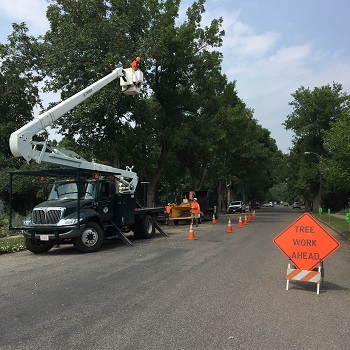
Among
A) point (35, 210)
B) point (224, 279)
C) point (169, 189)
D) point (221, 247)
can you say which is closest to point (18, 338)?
point (224, 279)

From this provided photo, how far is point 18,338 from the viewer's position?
4750mm

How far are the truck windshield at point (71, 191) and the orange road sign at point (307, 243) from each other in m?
7.61

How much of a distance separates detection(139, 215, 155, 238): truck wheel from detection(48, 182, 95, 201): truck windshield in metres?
3.38

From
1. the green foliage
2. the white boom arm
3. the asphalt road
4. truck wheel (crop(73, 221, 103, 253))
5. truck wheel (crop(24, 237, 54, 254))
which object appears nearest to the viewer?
the asphalt road

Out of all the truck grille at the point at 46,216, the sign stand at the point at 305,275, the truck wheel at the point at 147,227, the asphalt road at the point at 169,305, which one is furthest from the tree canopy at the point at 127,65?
the sign stand at the point at 305,275

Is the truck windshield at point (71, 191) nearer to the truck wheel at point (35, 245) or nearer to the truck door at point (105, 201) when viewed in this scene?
the truck door at point (105, 201)

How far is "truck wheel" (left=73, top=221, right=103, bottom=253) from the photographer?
12081 mm

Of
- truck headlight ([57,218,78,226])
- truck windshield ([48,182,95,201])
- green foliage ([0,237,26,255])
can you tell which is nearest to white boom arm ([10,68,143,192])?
truck windshield ([48,182,95,201])

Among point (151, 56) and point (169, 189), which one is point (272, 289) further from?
point (169, 189)

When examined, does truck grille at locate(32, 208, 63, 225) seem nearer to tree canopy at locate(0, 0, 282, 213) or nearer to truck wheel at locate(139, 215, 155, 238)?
truck wheel at locate(139, 215, 155, 238)

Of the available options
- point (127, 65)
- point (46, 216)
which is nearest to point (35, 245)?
point (46, 216)

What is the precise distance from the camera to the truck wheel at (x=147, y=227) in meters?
16.1

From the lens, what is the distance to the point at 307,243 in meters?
7.47

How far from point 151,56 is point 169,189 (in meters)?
29.7
